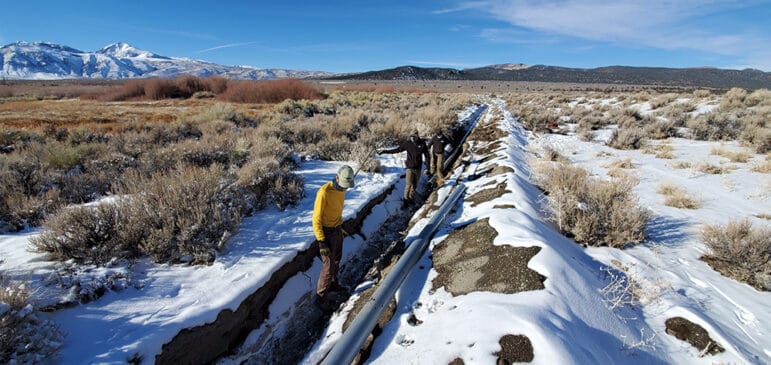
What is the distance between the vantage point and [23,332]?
2.73 meters

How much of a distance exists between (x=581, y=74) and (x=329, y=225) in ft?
504

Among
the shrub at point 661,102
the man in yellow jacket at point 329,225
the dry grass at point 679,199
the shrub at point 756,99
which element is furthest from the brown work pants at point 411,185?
the shrub at point 756,99

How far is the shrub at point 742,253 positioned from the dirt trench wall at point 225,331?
18.6ft

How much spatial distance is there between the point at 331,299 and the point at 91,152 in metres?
8.70

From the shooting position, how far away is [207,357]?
11.5 feet

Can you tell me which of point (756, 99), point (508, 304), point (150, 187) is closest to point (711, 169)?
point (508, 304)

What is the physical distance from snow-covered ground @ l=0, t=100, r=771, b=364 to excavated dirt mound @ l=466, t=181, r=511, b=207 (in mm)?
600

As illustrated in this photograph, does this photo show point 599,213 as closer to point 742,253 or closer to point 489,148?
point 742,253

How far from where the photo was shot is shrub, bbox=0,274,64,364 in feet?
8.52

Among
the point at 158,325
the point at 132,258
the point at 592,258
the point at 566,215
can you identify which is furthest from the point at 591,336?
the point at 132,258

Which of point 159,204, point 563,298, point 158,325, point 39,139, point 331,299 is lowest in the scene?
Answer: point 331,299

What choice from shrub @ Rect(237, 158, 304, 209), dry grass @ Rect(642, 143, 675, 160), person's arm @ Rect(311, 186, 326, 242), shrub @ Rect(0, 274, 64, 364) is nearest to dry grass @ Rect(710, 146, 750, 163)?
dry grass @ Rect(642, 143, 675, 160)

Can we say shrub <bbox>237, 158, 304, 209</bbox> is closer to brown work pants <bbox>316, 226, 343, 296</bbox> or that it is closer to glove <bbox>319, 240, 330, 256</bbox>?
brown work pants <bbox>316, 226, 343, 296</bbox>

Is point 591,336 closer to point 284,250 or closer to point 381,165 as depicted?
point 284,250
